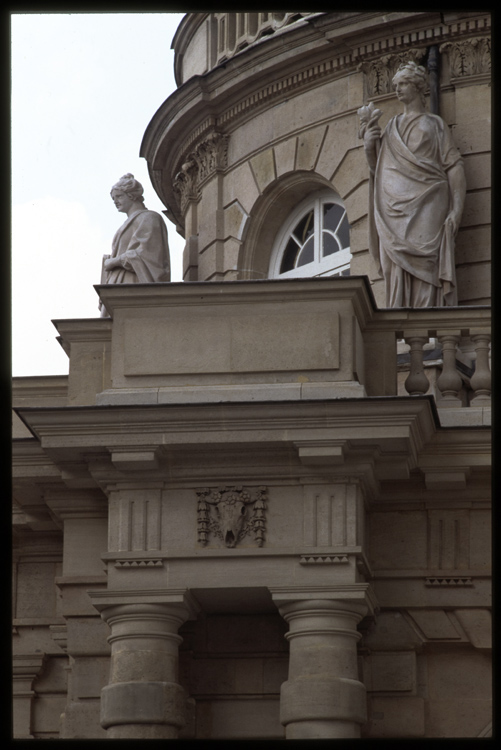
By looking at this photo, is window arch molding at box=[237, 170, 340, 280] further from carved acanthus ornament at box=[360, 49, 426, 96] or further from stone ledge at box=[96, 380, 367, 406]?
stone ledge at box=[96, 380, 367, 406]

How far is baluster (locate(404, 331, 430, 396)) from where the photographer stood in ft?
47.3

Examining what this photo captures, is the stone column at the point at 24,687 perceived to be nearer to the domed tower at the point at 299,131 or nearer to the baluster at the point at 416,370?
the baluster at the point at 416,370

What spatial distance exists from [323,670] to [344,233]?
882 cm

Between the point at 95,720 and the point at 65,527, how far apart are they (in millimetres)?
1724

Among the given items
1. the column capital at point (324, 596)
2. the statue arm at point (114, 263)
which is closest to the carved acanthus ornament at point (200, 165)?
the statue arm at point (114, 263)

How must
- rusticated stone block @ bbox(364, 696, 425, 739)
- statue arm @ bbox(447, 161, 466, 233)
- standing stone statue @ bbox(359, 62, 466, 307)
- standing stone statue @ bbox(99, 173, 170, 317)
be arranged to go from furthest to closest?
statue arm @ bbox(447, 161, 466, 233)
standing stone statue @ bbox(359, 62, 466, 307)
standing stone statue @ bbox(99, 173, 170, 317)
rusticated stone block @ bbox(364, 696, 425, 739)

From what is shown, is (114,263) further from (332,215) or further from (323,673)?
(323,673)

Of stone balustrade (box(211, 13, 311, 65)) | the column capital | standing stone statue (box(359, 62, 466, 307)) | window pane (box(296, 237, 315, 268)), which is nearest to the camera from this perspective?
the column capital

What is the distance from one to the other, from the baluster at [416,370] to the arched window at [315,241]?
6.02 metres

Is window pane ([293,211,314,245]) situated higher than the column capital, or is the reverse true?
window pane ([293,211,314,245])

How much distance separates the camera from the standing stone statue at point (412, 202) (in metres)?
17.3

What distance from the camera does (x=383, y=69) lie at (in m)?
20.2

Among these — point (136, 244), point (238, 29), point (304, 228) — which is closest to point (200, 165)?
point (238, 29)

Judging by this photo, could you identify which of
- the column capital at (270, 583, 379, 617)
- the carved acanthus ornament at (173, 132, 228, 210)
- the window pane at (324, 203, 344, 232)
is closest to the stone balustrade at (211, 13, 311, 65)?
the carved acanthus ornament at (173, 132, 228, 210)
